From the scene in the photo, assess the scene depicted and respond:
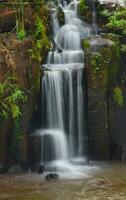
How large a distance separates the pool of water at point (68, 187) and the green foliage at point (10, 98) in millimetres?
1522

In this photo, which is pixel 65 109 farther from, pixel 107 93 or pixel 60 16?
pixel 60 16

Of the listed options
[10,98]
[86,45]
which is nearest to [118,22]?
[86,45]

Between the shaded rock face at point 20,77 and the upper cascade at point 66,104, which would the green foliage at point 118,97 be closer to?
the upper cascade at point 66,104

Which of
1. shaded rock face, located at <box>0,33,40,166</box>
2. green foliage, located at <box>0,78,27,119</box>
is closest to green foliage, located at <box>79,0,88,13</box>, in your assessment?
shaded rock face, located at <box>0,33,40,166</box>

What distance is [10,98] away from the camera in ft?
38.3

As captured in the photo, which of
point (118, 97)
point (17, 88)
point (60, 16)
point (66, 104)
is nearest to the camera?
point (17, 88)

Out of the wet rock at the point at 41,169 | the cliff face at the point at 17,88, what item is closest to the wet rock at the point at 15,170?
the cliff face at the point at 17,88

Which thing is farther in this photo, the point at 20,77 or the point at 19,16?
the point at 19,16

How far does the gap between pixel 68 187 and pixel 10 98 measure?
2.71 m

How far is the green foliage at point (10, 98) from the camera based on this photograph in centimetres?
1167

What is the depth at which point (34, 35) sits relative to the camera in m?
13.8

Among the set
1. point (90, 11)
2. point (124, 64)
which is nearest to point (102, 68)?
point (124, 64)

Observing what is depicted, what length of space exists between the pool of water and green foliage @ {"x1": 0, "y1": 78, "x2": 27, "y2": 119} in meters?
1.52

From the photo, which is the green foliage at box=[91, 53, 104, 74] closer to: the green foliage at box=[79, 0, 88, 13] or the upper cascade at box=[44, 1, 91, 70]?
the upper cascade at box=[44, 1, 91, 70]
